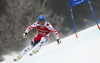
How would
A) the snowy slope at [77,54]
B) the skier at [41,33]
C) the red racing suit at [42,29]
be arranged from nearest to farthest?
the snowy slope at [77,54] → the skier at [41,33] → the red racing suit at [42,29]

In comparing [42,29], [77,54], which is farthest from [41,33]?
[77,54]

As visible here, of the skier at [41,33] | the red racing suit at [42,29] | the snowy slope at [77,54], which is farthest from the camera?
the red racing suit at [42,29]

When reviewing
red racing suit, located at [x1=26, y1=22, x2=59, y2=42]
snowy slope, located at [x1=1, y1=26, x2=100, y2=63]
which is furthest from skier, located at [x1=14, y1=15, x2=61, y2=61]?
snowy slope, located at [x1=1, y1=26, x2=100, y2=63]

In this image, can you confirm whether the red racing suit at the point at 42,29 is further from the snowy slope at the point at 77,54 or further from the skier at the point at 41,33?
the snowy slope at the point at 77,54

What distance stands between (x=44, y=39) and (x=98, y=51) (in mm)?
2783

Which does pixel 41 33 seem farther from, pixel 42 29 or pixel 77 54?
pixel 77 54

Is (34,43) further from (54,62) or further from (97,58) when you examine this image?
(97,58)

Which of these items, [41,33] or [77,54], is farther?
[41,33]

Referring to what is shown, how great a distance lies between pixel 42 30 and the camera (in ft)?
16.9

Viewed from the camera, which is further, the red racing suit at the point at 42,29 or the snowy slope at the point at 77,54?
the red racing suit at the point at 42,29

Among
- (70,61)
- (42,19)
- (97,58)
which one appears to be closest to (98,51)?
(97,58)

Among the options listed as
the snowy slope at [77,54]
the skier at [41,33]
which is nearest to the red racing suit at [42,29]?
the skier at [41,33]

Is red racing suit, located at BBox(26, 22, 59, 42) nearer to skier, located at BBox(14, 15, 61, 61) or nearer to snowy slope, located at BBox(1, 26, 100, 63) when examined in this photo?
skier, located at BBox(14, 15, 61, 61)

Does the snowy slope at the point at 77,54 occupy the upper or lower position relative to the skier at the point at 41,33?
lower
